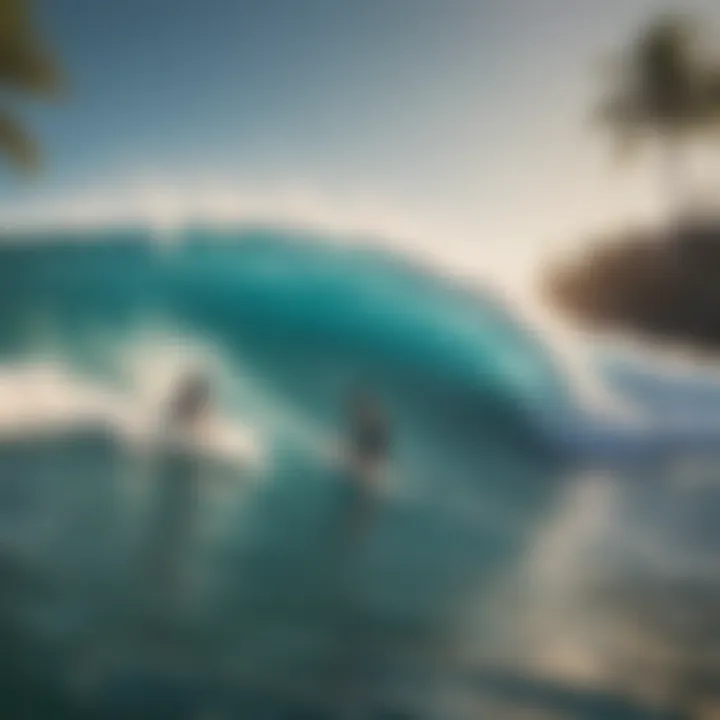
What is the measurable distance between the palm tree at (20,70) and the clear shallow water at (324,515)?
10cm

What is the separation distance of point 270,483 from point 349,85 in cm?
41

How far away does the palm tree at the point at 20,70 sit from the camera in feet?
3.60

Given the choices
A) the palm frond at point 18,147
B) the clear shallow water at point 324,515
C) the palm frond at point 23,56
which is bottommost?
the clear shallow water at point 324,515

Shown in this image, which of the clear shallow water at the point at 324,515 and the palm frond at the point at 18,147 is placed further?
the palm frond at the point at 18,147

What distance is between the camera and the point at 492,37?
1.16 m

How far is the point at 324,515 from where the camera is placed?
1.06 metres

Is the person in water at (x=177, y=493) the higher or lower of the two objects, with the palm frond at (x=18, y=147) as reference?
lower

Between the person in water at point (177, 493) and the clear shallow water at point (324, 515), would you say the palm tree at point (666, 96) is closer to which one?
the clear shallow water at point (324, 515)

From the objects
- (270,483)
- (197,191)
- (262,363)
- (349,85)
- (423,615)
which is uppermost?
(349,85)

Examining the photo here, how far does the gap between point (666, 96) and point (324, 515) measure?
21.1 inches

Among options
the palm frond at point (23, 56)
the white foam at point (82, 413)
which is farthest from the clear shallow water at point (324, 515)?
the palm frond at point (23, 56)

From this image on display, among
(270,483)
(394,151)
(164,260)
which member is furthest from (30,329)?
(394,151)

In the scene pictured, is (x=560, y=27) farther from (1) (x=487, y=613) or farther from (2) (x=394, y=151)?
(1) (x=487, y=613)

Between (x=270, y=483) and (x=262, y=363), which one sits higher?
(x=262, y=363)
